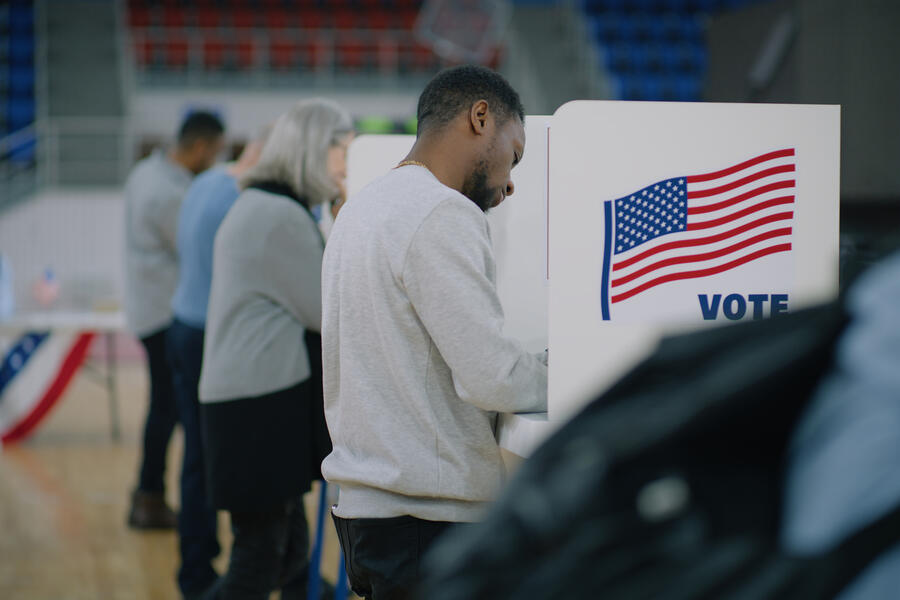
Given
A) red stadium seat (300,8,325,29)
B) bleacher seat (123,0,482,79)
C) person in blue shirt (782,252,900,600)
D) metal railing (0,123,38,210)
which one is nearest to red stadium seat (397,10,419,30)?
bleacher seat (123,0,482,79)

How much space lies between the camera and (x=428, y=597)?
438 millimetres

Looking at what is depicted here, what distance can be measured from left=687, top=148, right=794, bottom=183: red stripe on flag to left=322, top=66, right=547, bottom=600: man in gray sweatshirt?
0.28m

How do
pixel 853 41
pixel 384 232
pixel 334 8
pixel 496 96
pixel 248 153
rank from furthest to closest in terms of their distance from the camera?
1. pixel 334 8
2. pixel 853 41
3. pixel 248 153
4. pixel 496 96
5. pixel 384 232

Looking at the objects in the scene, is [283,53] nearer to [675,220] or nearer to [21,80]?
[21,80]

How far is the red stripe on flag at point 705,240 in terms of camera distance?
4.83ft

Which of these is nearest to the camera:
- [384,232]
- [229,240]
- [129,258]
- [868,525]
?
[868,525]

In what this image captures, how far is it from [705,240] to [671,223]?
63 millimetres

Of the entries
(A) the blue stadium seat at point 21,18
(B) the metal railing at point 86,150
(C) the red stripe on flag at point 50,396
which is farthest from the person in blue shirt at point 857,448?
(A) the blue stadium seat at point 21,18

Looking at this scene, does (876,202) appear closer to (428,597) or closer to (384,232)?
(384,232)

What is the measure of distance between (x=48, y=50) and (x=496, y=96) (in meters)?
11.8

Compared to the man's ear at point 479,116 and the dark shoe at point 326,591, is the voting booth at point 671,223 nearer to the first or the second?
the man's ear at point 479,116

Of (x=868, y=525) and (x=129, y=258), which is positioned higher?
(x=868, y=525)

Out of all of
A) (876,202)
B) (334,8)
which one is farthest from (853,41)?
(334,8)

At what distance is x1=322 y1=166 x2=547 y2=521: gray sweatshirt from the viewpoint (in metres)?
1.36
